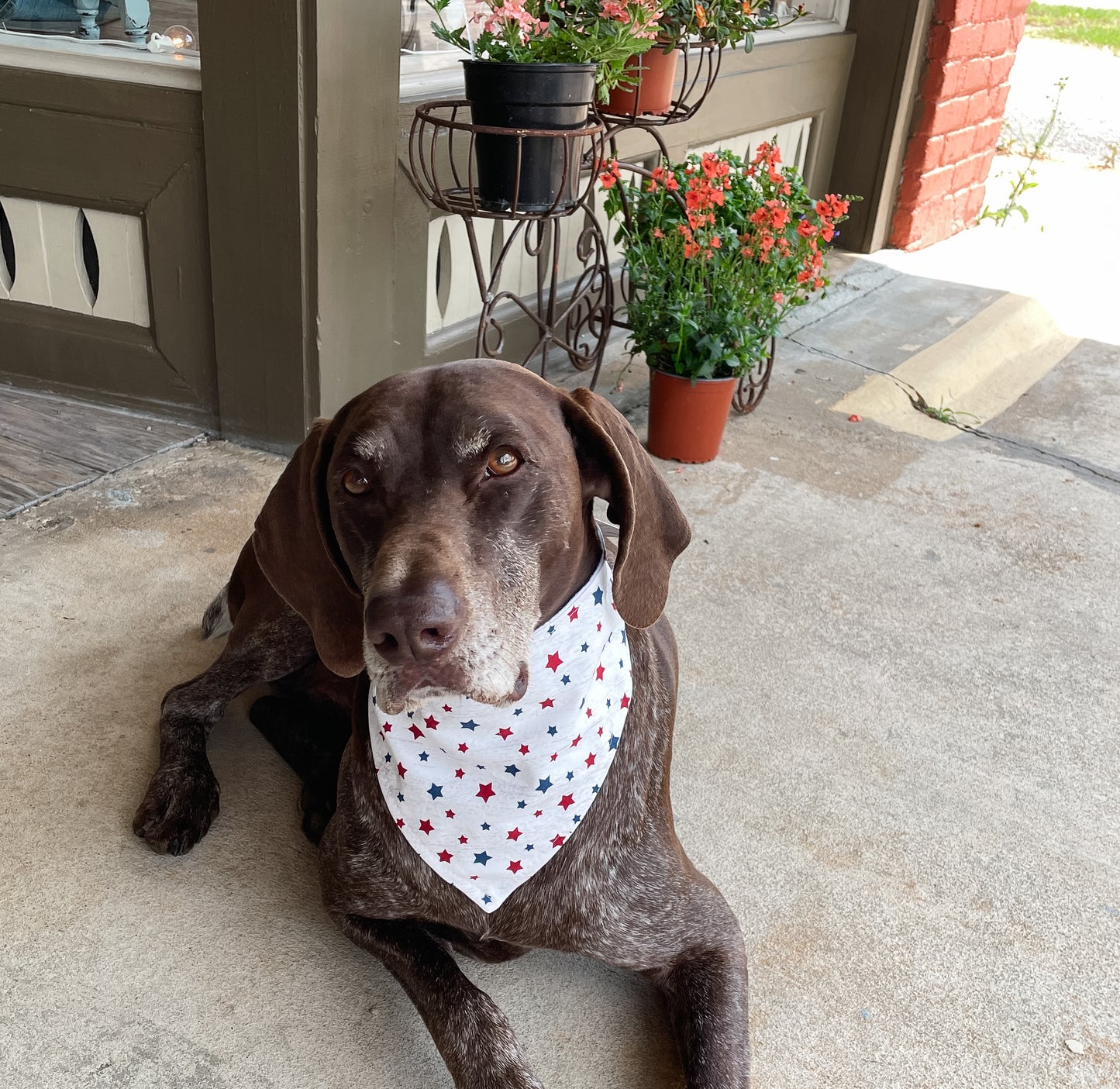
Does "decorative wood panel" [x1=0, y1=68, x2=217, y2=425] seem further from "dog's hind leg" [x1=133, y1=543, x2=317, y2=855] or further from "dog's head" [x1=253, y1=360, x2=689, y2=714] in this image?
"dog's head" [x1=253, y1=360, x2=689, y2=714]

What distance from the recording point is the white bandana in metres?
1.71

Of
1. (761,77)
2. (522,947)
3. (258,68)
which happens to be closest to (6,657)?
(522,947)

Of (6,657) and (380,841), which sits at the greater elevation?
(380,841)

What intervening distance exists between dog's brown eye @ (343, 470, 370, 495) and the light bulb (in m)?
2.27

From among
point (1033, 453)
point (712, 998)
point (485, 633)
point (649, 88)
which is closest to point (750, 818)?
point (712, 998)

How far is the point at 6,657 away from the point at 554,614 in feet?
4.98

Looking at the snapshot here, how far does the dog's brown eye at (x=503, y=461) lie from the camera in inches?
59.5

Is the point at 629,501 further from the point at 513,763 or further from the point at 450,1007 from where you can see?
the point at 450,1007

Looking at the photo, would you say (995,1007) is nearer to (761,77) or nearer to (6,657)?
(6,657)

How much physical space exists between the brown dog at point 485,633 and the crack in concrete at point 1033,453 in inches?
102

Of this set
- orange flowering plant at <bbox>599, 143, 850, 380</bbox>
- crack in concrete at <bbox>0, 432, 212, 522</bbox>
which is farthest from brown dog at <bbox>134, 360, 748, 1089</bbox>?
orange flowering plant at <bbox>599, 143, 850, 380</bbox>

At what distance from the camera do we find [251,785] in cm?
227

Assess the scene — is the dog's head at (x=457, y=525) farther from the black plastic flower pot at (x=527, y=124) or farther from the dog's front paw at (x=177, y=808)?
the black plastic flower pot at (x=527, y=124)

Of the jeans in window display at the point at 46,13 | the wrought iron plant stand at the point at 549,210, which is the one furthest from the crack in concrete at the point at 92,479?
the jeans in window display at the point at 46,13
